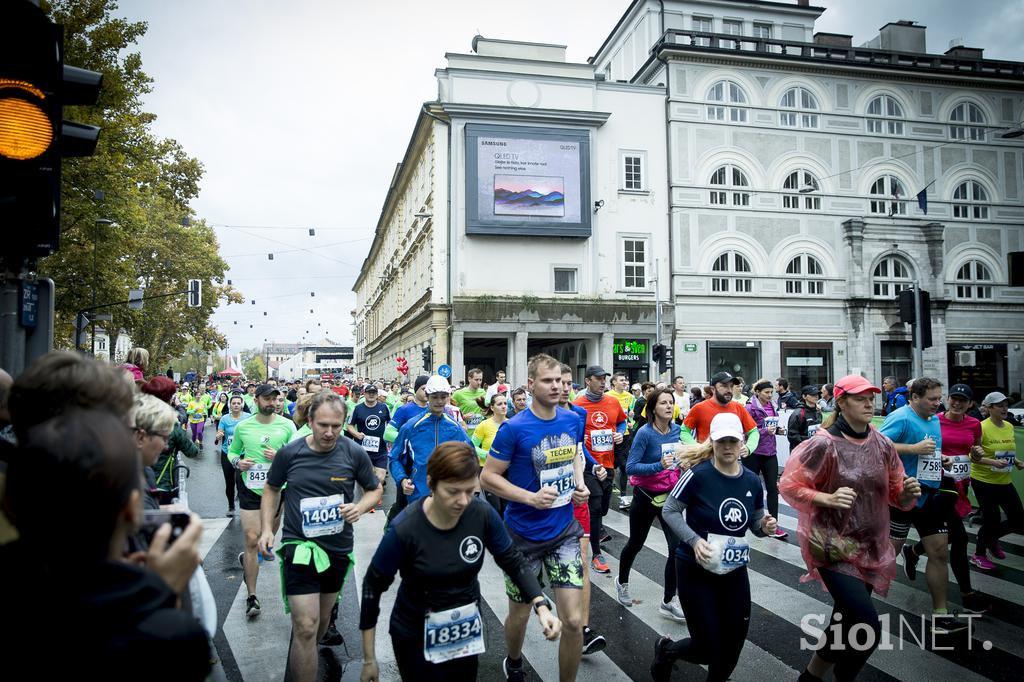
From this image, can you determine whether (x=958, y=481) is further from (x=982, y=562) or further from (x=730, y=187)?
(x=730, y=187)

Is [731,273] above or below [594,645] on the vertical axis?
above

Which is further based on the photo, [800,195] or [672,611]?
[800,195]

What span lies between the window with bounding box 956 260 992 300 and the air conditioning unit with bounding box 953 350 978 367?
295cm

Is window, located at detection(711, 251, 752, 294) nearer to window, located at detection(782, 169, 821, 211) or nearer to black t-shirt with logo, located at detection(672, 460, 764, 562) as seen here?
window, located at detection(782, 169, 821, 211)

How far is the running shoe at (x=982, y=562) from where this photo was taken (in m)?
7.14

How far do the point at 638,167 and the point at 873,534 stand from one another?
31.1 metres

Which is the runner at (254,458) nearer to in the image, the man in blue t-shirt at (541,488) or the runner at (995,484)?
the man in blue t-shirt at (541,488)

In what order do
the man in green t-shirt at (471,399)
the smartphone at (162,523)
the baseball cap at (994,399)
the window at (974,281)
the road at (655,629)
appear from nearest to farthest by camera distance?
the smartphone at (162,523) → the road at (655,629) → the baseball cap at (994,399) → the man in green t-shirt at (471,399) → the window at (974,281)

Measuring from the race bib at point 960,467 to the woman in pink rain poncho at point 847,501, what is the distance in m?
1.88

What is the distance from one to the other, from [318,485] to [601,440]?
14.4ft

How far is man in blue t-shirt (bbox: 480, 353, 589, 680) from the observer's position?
14.7 ft

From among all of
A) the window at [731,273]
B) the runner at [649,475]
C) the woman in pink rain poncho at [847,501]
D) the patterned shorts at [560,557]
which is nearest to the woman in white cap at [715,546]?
the woman in pink rain poncho at [847,501]

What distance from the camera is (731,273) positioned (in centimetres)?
3312

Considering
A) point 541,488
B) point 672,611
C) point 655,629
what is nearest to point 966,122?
point 672,611
